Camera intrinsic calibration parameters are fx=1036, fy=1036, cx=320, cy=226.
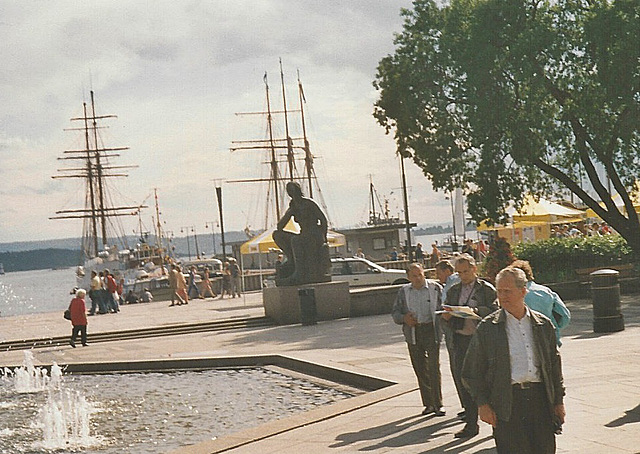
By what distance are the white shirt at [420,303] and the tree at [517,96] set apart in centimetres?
1712

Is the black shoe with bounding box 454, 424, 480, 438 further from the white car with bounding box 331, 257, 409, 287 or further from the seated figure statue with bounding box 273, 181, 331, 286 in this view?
the white car with bounding box 331, 257, 409, 287

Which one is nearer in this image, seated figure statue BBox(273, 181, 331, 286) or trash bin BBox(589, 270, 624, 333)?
trash bin BBox(589, 270, 624, 333)

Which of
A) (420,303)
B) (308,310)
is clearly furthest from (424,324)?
(308,310)

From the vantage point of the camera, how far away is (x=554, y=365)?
6109 mm

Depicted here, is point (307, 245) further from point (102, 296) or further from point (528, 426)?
point (528, 426)

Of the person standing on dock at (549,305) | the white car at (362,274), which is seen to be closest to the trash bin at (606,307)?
the person standing on dock at (549,305)

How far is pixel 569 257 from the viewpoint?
2639 centimetres

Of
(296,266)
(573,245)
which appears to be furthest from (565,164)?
(296,266)

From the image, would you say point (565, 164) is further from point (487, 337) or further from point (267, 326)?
point (487, 337)

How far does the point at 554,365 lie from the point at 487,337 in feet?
1.39

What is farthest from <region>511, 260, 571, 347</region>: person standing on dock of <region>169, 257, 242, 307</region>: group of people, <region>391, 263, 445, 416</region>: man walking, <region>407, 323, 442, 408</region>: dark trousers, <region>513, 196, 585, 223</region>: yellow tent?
<region>169, 257, 242, 307</region>: group of people

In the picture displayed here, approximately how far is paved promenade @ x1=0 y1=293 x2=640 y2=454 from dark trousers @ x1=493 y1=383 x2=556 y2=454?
2055mm

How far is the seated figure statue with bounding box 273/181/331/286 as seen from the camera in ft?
85.8

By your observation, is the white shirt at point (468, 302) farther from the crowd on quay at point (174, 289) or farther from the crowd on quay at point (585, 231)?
the crowd on quay at point (585, 231)
